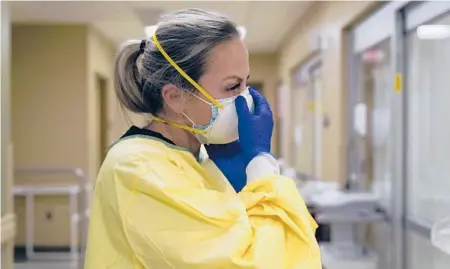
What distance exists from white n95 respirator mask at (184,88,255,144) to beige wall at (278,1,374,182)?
2421mm

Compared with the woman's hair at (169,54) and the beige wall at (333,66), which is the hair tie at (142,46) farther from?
the beige wall at (333,66)

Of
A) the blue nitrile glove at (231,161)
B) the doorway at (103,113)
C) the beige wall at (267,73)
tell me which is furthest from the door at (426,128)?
the beige wall at (267,73)

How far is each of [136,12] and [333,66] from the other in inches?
81.3

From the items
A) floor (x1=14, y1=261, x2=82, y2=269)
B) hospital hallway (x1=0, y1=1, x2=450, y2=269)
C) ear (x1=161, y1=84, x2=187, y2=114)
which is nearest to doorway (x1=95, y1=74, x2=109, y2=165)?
hospital hallway (x1=0, y1=1, x2=450, y2=269)

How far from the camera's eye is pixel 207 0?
4.83 meters

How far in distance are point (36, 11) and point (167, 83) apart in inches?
193

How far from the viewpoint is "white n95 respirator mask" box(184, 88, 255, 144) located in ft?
4.07

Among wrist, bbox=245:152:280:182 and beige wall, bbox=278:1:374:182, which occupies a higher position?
beige wall, bbox=278:1:374:182

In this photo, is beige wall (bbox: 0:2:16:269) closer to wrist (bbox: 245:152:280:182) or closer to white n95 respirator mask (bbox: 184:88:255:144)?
white n95 respirator mask (bbox: 184:88:255:144)

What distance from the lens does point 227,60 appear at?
1.19 m

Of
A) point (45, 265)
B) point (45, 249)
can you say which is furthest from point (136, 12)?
point (45, 249)

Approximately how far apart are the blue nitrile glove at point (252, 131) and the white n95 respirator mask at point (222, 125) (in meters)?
0.02

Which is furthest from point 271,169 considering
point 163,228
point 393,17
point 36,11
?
point 36,11

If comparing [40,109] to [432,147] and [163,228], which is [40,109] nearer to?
[432,147]
